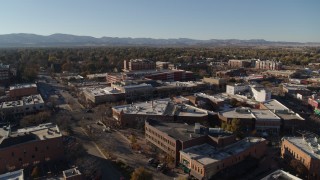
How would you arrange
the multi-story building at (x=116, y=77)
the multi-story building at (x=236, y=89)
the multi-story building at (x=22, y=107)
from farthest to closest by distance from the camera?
the multi-story building at (x=116, y=77) < the multi-story building at (x=236, y=89) < the multi-story building at (x=22, y=107)

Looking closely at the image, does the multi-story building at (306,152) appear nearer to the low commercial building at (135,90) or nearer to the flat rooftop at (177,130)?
the flat rooftop at (177,130)

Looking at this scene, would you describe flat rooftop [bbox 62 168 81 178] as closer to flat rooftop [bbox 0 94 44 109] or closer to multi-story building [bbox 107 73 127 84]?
flat rooftop [bbox 0 94 44 109]

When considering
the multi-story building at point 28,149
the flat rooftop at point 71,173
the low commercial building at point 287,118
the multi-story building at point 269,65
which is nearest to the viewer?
the flat rooftop at point 71,173

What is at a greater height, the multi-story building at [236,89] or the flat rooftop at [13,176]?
the multi-story building at [236,89]

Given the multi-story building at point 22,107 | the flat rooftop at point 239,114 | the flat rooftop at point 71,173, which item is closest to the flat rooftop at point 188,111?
the flat rooftop at point 239,114

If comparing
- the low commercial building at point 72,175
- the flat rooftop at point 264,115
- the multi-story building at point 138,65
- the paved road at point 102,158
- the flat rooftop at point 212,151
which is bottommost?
the paved road at point 102,158

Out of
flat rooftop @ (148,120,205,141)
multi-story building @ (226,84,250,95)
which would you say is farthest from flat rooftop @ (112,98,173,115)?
multi-story building @ (226,84,250,95)
